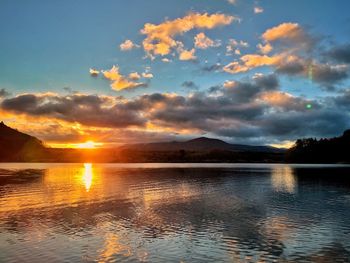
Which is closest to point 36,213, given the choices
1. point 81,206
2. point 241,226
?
point 81,206

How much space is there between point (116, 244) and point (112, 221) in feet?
40.1

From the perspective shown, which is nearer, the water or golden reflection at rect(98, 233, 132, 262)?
golden reflection at rect(98, 233, 132, 262)

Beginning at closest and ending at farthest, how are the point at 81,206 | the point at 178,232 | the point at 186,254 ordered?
the point at 186,254
the point at 178,232
the point at 81,206

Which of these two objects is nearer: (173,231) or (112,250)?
(112,250)

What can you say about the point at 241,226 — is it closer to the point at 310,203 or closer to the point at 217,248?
the point at 217,248

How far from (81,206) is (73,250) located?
27815 mm

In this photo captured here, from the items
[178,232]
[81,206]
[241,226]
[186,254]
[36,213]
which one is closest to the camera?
[186,254]

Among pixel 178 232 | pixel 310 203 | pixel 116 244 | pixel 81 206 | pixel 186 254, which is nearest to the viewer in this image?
pixel 186 254

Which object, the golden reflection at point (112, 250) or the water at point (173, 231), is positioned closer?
the golden reflection at point (112, 250)

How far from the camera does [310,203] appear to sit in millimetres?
Answer: 62812

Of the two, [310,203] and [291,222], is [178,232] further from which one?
[310,203]

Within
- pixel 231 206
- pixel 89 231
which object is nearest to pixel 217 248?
pixel 89 231

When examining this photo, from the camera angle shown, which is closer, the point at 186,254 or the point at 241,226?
the point at 186,254

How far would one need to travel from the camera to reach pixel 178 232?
3766cm
